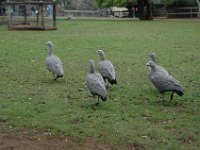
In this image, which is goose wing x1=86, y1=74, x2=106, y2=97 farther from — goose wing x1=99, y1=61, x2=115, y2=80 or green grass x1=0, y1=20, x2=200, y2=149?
goose wing x1=99, y1=61, x2=115, y2=80

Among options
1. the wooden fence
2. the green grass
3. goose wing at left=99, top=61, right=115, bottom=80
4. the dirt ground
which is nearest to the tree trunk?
the wooden fence

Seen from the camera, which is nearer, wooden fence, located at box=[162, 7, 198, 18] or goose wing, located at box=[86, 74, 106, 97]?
goose wing, located at box=[86, 74, 106, 97]

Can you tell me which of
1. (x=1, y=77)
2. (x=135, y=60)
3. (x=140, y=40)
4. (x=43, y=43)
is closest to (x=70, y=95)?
(x=1, y=77)

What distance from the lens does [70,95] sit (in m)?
10.8

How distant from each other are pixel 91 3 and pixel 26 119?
2478 inches

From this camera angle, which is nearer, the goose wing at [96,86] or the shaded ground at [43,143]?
the shaded ground at [43,143]

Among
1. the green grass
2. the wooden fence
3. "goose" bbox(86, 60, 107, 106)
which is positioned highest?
"goose" bbox(86, 60, 107, 106)

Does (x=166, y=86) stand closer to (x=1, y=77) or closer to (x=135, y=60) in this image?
(x=1, y=77)

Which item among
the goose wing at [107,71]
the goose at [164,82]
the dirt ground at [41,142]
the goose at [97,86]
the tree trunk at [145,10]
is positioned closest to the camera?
the dirt ground at [41,142]

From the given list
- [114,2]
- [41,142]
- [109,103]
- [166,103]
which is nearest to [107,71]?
[109,103]

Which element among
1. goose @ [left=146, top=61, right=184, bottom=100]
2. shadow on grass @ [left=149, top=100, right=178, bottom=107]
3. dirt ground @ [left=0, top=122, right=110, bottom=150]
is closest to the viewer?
dirt ground @ [left=0, top=122, right=110, bottom=150]

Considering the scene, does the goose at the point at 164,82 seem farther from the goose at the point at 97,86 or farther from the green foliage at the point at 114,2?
the green foliage at the point at 114,2

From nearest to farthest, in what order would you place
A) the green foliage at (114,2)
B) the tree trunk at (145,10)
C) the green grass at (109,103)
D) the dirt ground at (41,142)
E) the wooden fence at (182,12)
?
the dirt ground at (41,142)
the green grass at (109,103)
the tree trunk at (145,10)
the green foliage at (114,2)
the wooden fence at (182,12)

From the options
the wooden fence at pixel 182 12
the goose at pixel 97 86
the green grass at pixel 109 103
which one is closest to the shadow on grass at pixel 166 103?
the green grass at pixel 109 103
